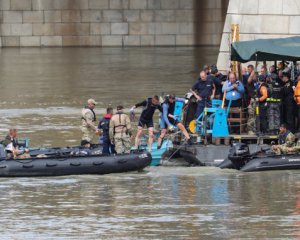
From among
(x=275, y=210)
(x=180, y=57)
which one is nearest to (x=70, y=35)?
(x=180, y=57)

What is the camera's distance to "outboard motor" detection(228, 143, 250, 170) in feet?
82.1

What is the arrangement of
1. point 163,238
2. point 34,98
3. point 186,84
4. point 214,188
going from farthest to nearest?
point 186,84
point 34,98
point 214,188
point 163,238

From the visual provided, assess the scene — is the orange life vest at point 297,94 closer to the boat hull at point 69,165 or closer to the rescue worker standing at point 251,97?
the rescue worker standing at point 251,97

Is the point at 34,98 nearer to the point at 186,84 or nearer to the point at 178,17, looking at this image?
the point at 186,84

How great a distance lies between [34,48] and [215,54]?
34.4 ft

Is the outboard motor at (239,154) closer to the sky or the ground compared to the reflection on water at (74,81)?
closer to the ground

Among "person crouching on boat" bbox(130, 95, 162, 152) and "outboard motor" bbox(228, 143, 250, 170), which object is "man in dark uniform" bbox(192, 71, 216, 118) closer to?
"person crouching on boat" bbox(130, 95, 162, 152)

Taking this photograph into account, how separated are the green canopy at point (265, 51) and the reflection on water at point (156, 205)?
2.92m

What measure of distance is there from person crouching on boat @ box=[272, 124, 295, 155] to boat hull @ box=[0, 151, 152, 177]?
2.67 meters

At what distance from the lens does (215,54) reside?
211 feet

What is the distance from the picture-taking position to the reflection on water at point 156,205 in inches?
777

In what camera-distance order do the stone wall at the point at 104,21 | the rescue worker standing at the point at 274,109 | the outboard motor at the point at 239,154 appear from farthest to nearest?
the stone wall at the point at 104,21
the rescue worker standing at the point at 274,109
the outboard motor at the point at 239,154

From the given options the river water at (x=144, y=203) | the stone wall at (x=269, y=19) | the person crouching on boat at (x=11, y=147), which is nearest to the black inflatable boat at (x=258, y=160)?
the river water at (x=144, y=203)

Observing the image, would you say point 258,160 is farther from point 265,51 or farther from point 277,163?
point 265,51
